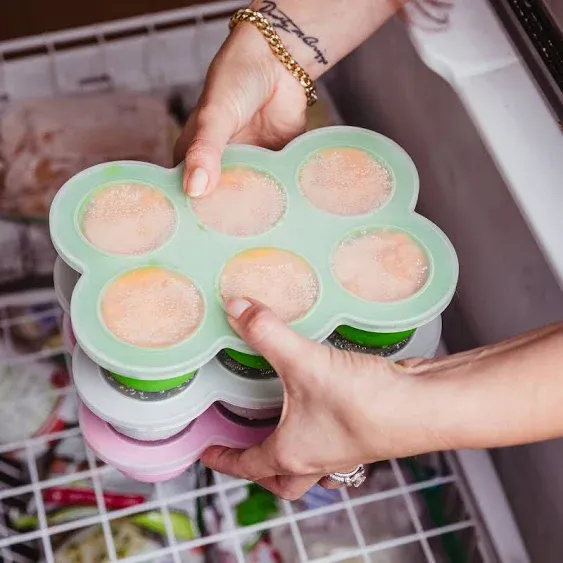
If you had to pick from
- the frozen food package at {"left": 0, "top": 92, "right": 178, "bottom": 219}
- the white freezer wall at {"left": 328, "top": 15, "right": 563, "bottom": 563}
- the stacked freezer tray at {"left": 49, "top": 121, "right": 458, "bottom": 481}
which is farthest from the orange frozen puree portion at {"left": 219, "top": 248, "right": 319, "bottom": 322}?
the frozen food package at {"left": 0, "top": 92, "right": 178, "bottom": 219}

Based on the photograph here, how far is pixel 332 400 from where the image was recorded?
62 cm

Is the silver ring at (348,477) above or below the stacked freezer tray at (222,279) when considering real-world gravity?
below

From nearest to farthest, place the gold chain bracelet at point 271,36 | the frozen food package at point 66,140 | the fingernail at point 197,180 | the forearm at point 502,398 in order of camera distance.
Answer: the forearm at point 502,398 < the fingernail at point 197,180 < the gold chain bracelet at point 271,36 < the frozen food package at point 66,140

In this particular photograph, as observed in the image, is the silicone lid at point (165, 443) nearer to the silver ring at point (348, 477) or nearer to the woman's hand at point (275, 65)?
the silver ring at point (348, 477)

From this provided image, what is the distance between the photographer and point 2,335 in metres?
0.97

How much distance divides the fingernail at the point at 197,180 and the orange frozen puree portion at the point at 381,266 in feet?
0.41

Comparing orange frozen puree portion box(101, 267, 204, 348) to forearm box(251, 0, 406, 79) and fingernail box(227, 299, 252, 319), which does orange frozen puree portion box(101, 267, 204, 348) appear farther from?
forearm box(251, 0, 406, 79)

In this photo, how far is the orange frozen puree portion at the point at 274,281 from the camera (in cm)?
67

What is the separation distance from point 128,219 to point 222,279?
0.10 meters

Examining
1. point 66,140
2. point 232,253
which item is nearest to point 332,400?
point 232,253

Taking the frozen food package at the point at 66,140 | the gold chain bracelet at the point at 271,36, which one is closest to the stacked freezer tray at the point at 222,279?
the gold chain bracelet at the point at 271,36

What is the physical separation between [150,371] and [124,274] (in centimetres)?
9

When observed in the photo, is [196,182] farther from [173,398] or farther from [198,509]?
[198,509]

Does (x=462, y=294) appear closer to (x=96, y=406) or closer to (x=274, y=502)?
(x=274, y=502)
